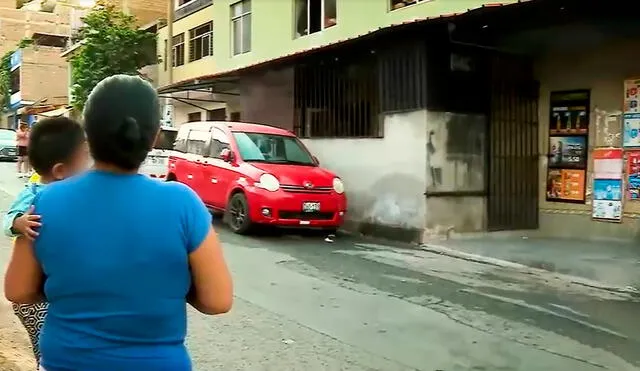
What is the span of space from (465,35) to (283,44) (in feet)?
29.8

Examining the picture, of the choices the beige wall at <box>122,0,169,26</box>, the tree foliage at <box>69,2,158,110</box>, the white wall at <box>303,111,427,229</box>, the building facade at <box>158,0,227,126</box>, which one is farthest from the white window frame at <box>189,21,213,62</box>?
the white wall at <box>303,111,427,229</box>

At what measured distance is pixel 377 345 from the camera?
5539mm

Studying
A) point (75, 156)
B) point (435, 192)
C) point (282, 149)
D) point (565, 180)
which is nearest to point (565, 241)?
point (565, 180)

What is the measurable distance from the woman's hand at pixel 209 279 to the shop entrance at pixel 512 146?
415 inches

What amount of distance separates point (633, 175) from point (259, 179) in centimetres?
596

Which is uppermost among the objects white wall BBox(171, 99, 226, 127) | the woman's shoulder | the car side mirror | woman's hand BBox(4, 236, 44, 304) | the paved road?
white wall BBox(171, 99, 226, 127)

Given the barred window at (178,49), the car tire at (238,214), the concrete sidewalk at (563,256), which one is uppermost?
the barred window at (178,49)

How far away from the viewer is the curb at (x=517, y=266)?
8219 millimetres

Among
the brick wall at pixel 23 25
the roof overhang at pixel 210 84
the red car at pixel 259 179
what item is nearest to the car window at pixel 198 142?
the red car at pixel 259 179

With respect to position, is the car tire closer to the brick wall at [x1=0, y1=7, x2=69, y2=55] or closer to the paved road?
the paved road

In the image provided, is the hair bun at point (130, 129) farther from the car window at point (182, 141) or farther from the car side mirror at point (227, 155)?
the car window at point (182, 141)

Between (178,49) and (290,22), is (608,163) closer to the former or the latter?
(290,22)

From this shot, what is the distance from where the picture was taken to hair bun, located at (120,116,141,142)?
2.00m

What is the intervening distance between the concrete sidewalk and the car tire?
2.85 meters
